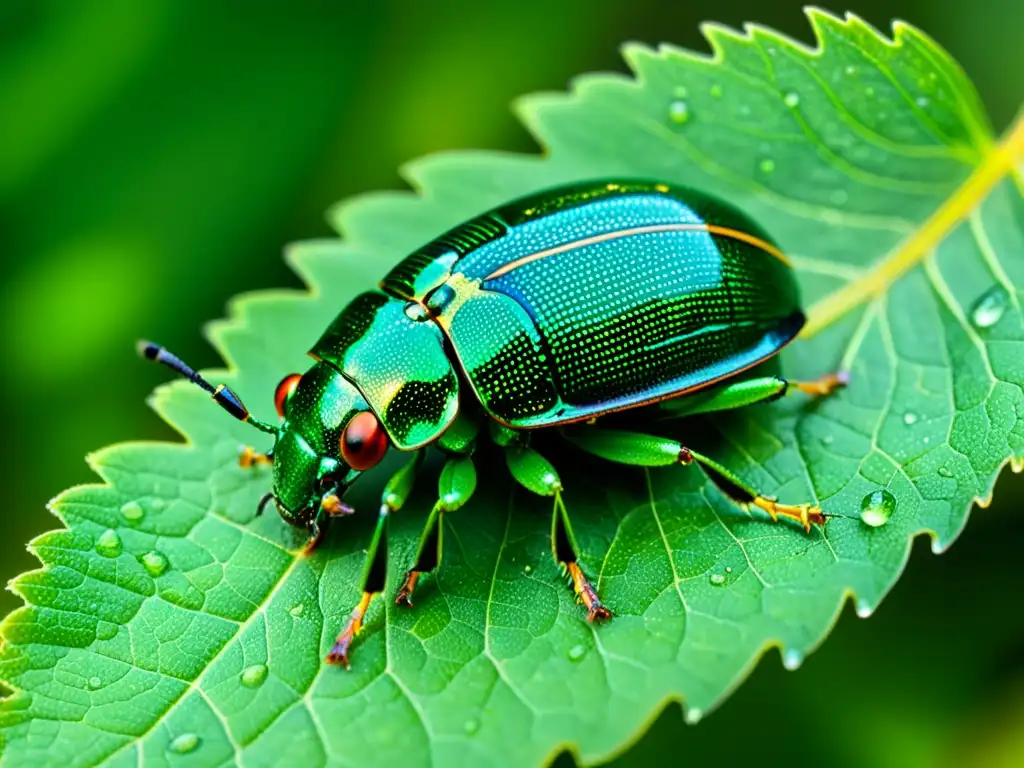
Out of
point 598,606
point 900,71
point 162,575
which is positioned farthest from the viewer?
point 900,71

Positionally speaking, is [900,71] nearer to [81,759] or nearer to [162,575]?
[162,575]

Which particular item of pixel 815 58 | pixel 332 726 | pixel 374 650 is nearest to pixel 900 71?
pixel 815 58

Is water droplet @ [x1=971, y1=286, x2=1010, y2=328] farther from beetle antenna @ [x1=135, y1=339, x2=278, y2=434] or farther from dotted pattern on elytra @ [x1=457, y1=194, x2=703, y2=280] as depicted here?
beetle antenna @ [x1=135, y1=339, x2=278, y2=434]

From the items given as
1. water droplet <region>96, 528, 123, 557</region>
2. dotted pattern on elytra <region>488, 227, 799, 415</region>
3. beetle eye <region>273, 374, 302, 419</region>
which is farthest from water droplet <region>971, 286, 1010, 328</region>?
water droplet <region>96, 528, 123, 557</region>

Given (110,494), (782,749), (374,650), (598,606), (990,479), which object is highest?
(110,494)

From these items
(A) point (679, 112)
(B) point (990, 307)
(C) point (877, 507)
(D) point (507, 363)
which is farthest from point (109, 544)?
(B) point (990, 307)

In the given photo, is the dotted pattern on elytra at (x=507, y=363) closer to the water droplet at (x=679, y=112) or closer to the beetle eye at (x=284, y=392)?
the beetle eye at (x=284, y=392)
